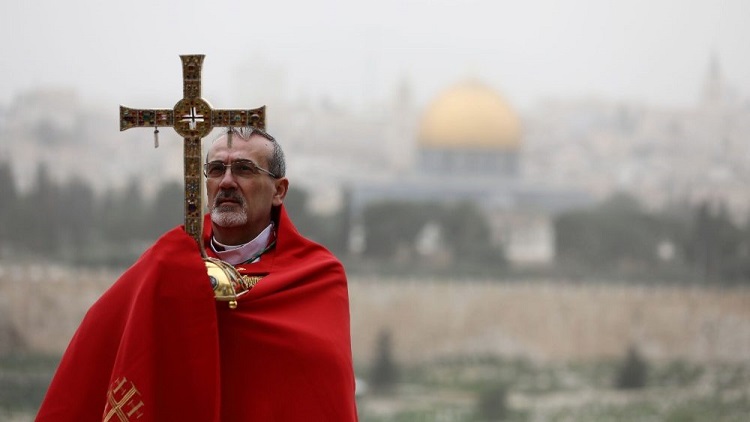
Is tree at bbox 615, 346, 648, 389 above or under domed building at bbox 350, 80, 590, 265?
under

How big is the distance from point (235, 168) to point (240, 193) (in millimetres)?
65

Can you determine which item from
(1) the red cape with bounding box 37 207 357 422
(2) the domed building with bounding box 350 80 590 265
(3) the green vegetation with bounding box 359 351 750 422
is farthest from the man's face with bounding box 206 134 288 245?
(2) the domed building with bounding box 350 80 590 265

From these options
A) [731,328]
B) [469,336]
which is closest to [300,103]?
[469,336]

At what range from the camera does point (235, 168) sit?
369cm

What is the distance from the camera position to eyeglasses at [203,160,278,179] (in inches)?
145

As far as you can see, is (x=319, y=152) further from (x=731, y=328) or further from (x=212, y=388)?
(x=212, y=388)

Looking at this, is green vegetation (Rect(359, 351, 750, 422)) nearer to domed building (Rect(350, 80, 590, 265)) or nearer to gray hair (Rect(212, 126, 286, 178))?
domed building (Rect(350, 80, 590, 265))

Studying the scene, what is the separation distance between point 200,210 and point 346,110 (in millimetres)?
35757

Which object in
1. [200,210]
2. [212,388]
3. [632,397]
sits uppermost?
[200,210]

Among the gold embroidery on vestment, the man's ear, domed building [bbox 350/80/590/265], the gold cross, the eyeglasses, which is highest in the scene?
the gold cross

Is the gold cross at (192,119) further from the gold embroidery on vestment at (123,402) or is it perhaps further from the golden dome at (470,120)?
the golden dome at (470,120)

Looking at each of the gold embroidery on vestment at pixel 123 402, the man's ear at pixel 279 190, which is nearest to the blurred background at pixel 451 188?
the man's ear at pixel 279 190

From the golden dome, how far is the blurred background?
Answer: 0.55 feet

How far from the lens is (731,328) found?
32.1m
